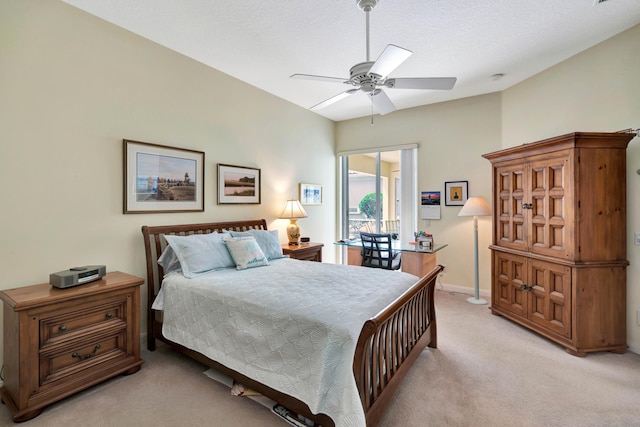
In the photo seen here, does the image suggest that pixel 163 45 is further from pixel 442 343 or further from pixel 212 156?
pixel 442 343

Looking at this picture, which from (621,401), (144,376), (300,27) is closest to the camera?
(621,401)

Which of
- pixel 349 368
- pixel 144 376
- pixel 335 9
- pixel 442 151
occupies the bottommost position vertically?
pixel 144 376

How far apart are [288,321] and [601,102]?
3.76m

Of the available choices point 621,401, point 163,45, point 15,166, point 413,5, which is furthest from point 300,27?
point 621,401

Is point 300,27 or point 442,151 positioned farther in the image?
point 442,151

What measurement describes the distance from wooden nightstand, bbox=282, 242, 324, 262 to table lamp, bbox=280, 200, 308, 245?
0.12 m

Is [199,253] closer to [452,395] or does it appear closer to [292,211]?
[292,211]

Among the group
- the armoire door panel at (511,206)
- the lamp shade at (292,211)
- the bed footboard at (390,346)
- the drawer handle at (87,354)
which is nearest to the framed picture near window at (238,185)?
the lamp shade at (292,211)

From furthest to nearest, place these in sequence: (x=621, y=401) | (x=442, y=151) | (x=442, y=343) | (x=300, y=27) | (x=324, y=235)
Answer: (x=324, y=235) → (x=442, y=151) → (x=442, y=343) → (x=300, y=27) → (x=621, y=401)

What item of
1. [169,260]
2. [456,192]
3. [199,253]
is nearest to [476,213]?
[456,192]

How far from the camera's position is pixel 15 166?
2162 millimetres

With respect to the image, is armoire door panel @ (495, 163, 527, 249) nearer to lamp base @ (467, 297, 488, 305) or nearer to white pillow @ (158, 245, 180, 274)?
lamp base @ (467, 297, 488, 305)

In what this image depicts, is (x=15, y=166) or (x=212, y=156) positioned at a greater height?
(x=212, y=156)

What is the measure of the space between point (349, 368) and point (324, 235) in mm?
4072
